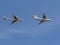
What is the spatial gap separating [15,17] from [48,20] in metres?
12.6

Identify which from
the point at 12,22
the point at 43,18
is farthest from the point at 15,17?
the point at 43,18

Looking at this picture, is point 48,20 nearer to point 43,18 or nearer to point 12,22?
point 43,18

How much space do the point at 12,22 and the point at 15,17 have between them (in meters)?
2.11

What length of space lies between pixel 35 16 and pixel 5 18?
10.8 meters

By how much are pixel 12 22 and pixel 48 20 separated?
13.7 meters

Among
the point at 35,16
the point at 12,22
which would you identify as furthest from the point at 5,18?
the point at 35,16

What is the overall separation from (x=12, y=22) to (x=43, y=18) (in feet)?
38.5

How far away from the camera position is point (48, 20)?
11294 centimetres

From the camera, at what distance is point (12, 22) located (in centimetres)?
11819

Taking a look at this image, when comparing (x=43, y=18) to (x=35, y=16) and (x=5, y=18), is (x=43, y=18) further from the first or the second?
(x=5, y=18)

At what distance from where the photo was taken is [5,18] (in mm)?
118062

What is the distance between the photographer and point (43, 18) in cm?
11419

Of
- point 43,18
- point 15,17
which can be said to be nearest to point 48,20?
point 43,18

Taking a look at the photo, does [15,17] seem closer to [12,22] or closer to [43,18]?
[12,22]
